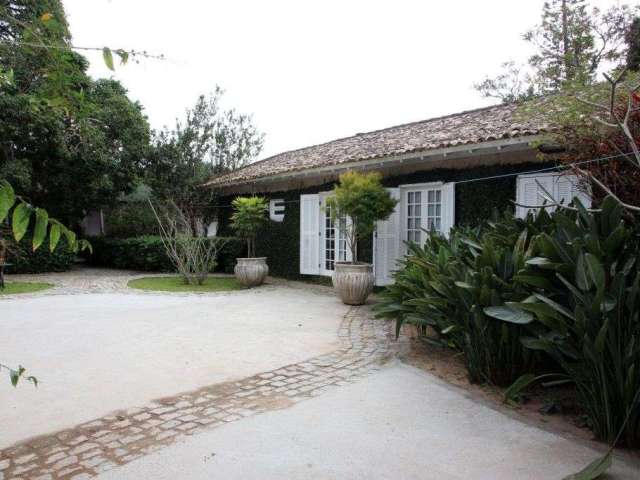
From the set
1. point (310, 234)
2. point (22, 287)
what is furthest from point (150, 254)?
point (310, 234)

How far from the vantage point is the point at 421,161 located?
8.44 meters

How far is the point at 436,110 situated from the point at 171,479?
27561mm

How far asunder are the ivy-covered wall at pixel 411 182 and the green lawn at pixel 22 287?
17.8ft

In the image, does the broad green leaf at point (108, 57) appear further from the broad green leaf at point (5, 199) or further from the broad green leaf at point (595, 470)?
the broad green leaf at point (595, 470)

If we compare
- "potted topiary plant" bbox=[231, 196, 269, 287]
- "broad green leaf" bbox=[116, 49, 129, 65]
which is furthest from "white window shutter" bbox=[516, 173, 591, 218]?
"broad green leaf" bbox=[116, 49, 129, 65]

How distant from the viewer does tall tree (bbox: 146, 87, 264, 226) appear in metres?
14.9

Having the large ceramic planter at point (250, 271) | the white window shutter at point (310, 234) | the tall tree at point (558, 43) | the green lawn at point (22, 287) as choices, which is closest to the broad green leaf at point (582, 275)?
the large ceramic planter at point (250, 271)

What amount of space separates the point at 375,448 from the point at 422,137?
7.57 meters

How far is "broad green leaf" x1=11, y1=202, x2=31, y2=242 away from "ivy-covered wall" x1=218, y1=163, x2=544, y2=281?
359 centimetres

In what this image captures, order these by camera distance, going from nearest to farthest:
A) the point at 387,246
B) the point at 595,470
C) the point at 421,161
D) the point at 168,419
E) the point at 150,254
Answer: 1. the point at 595,470
2. the point at 168,419
3. the point at 421,161
4. the point at 387,246
5. the point at 150,254

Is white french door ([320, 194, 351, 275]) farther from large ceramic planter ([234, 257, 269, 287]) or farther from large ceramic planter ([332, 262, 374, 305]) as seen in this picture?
large ceramic planter ([332, 262, 374, 305])

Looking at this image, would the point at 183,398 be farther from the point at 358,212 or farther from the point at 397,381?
the point at 358,212

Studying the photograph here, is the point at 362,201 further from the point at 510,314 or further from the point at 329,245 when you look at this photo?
the point at 510,314

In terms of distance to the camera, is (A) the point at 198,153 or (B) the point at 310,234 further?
(A) the point at 198,153
